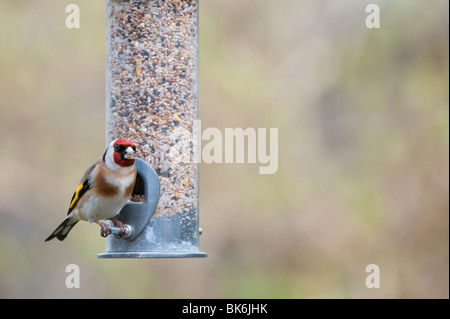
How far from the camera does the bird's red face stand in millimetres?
7680

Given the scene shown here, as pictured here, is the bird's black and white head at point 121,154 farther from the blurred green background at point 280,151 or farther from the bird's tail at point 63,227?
the blurred green background at point 280,151

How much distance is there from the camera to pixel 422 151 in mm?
13984

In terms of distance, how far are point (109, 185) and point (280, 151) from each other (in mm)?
6237

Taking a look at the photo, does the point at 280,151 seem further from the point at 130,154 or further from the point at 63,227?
the point at 130,154

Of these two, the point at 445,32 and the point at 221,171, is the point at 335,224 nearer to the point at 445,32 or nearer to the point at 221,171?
the point at 221,171

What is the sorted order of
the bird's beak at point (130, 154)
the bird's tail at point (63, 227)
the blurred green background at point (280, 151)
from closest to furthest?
the bird's beak at point (130, 154), the bird's tail at point (63, 227), the blurred green background at point (280, 151)

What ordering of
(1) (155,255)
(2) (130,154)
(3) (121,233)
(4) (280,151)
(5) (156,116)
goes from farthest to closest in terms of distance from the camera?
(4) (280,151)
(5) (156,116)
(3) (121,233)
(1) (155,255)
(2) (130,154)

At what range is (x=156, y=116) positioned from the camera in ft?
26.8

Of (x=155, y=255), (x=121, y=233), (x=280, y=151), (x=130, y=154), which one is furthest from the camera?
(x=280, y=151)

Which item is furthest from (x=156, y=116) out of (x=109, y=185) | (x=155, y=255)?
(x=155, y=255)

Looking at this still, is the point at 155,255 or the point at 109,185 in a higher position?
the point at 109,185

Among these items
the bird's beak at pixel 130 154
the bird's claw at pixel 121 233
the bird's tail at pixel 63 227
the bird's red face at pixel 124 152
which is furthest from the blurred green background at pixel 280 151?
the bird's beak at pixel 130 154

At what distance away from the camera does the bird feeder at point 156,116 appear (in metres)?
8.03

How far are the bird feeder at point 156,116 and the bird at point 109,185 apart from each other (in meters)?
0.23
